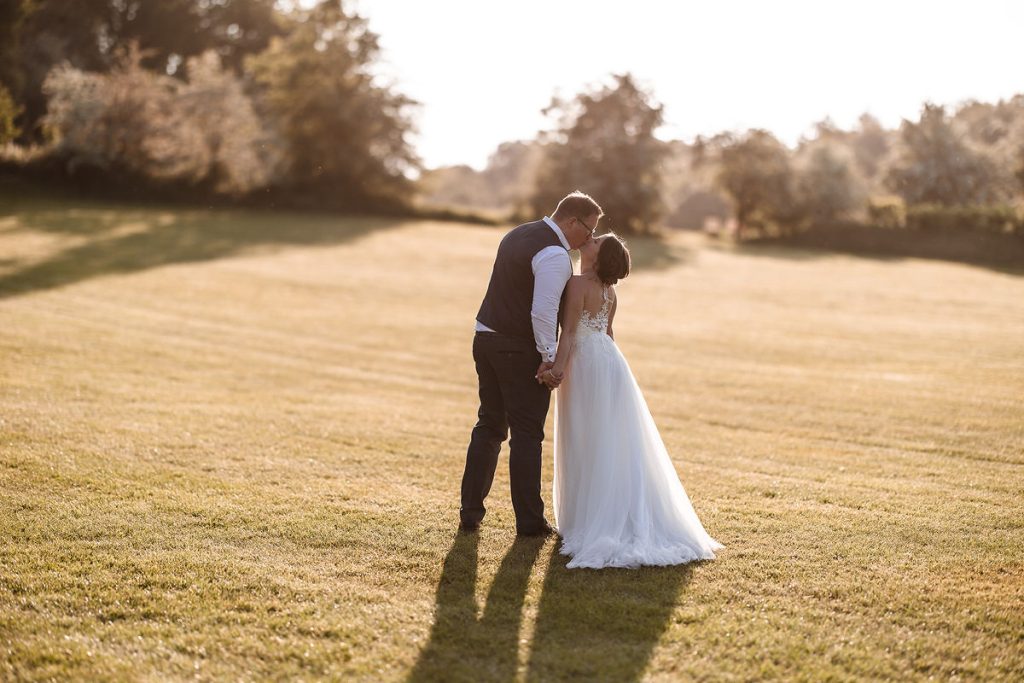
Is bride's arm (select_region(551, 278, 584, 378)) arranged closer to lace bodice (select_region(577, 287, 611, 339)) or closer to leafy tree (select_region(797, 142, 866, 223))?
lace bodice (select_region(577, 287, 611, 339))

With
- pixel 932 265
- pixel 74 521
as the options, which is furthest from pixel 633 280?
pixel 74 521

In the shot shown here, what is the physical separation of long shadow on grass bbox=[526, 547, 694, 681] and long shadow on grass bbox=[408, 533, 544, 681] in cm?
17

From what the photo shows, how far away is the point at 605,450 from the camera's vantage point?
21.2ft

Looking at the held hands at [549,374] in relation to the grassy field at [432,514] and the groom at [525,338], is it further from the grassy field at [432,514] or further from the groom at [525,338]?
the grassy field at [432,514]

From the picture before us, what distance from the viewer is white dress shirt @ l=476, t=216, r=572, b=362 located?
623 cm

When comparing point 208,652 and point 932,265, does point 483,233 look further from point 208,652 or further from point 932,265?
point 208,652

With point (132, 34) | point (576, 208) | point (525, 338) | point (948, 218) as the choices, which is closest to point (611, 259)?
point (576, 208)

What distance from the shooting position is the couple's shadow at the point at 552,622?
4684 mm

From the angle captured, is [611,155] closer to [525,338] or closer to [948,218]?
[948,218]

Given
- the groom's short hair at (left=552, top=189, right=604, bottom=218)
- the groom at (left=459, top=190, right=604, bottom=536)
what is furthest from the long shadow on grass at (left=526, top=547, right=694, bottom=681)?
the groom's short hair at (left=552, top=189, right=604, bottom=218)

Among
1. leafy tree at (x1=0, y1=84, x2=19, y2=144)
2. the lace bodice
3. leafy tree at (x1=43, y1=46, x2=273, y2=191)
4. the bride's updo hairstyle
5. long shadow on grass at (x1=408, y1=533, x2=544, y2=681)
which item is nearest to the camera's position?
long shadow on grass at (x1=408, y1=533, x2=544, y2=681)

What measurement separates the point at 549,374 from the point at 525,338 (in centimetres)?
35

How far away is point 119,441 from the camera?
9023 millimetres

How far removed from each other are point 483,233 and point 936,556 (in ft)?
128
